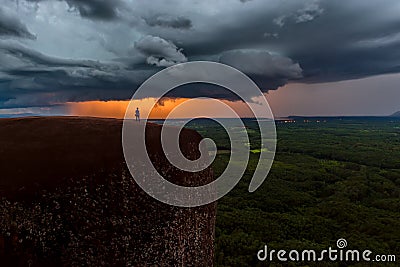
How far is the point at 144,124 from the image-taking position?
3943 millimetres

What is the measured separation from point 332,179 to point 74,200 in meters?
55.4

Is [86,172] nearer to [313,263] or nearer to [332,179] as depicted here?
[313,263]

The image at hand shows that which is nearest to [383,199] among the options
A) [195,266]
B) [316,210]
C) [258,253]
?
[316,210]

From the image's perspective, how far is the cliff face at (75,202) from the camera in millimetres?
3014

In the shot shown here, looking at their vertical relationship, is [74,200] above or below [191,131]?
below

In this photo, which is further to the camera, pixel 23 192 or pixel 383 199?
pixel 383 199

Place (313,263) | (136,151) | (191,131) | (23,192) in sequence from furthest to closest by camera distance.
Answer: (313,263)
(191,131)
(136,151)
(23,192)

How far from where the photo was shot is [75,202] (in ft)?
10.2

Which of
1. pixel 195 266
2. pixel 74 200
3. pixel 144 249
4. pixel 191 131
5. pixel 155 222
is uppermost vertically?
pixel 191 131

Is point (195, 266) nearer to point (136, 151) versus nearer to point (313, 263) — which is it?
point (136, 151)

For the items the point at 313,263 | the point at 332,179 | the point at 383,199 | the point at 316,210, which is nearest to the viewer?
the point at 313,263

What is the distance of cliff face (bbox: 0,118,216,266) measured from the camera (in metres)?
3.01

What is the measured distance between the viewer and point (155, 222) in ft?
11.6

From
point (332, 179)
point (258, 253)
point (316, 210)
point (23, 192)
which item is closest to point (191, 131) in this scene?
point (23, 192)
